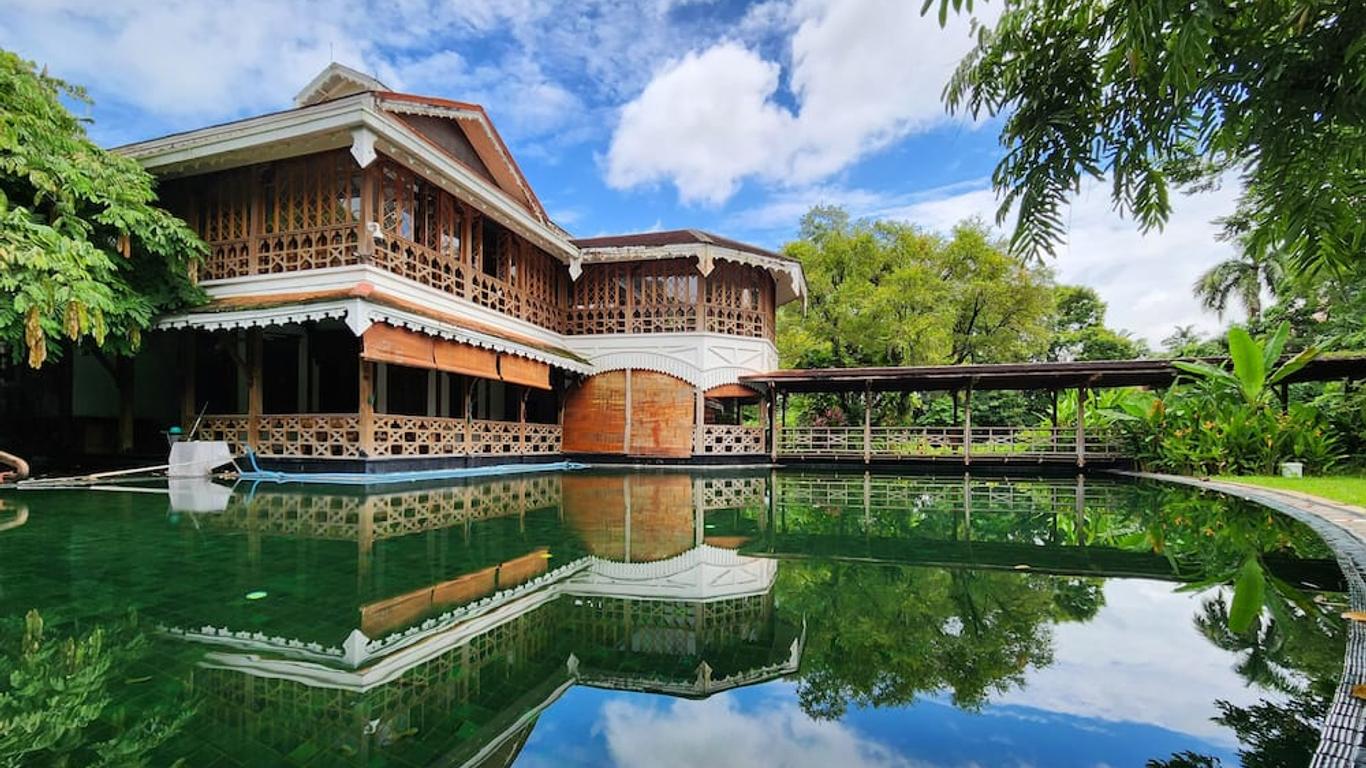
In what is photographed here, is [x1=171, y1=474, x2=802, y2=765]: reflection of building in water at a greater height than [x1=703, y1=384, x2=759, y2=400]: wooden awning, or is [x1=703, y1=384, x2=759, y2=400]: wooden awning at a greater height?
[x1=703, y1=384, x2=759, y2=400]: wooden awning

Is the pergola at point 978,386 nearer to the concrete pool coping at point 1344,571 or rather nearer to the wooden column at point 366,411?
the concrete pool coping at point 1344,571

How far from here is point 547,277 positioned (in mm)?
15242

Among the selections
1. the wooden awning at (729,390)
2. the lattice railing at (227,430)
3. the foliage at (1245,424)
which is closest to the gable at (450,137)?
the lattice railing at (227,430)

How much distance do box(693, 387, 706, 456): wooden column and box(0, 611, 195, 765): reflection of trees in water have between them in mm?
12300

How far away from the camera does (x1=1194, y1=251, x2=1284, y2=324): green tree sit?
22.8 m

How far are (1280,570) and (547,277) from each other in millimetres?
13899

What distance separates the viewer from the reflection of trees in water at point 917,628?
2441 mm

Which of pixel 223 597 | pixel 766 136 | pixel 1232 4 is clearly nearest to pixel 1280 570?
pixel 1232 4

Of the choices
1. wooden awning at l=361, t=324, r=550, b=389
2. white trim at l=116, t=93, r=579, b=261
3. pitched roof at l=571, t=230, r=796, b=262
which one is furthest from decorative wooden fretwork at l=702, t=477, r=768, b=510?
white trim at l=116, t=93, r=579, b=261

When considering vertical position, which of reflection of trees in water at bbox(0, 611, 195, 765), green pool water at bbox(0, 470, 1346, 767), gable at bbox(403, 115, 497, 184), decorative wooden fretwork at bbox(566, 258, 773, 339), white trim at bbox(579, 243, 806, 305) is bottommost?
green pool water at bbox(0, 470, 1346, 767)

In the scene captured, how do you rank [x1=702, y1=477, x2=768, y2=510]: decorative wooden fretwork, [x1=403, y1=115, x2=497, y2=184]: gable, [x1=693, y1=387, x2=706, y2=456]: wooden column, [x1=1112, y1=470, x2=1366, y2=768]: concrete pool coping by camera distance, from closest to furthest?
[x1=1112, y1=470, x2=1366, y2=768]: concrete pool coping < [x1=702, y1=477, x2=768, y2=510]: decorative wooden fretwork < [x1=403, y1=115, x2=497, y2=184]: gable < [x1=693, y1=387, x2=706, y2=456]: wooden column

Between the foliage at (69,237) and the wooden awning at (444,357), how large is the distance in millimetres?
3441

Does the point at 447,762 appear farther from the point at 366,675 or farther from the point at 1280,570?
the point at 1280,570

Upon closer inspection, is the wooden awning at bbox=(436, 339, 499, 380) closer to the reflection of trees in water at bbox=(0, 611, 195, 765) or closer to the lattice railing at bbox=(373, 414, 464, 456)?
the lattice railing at bbox=(373, 414, 464, 456)
